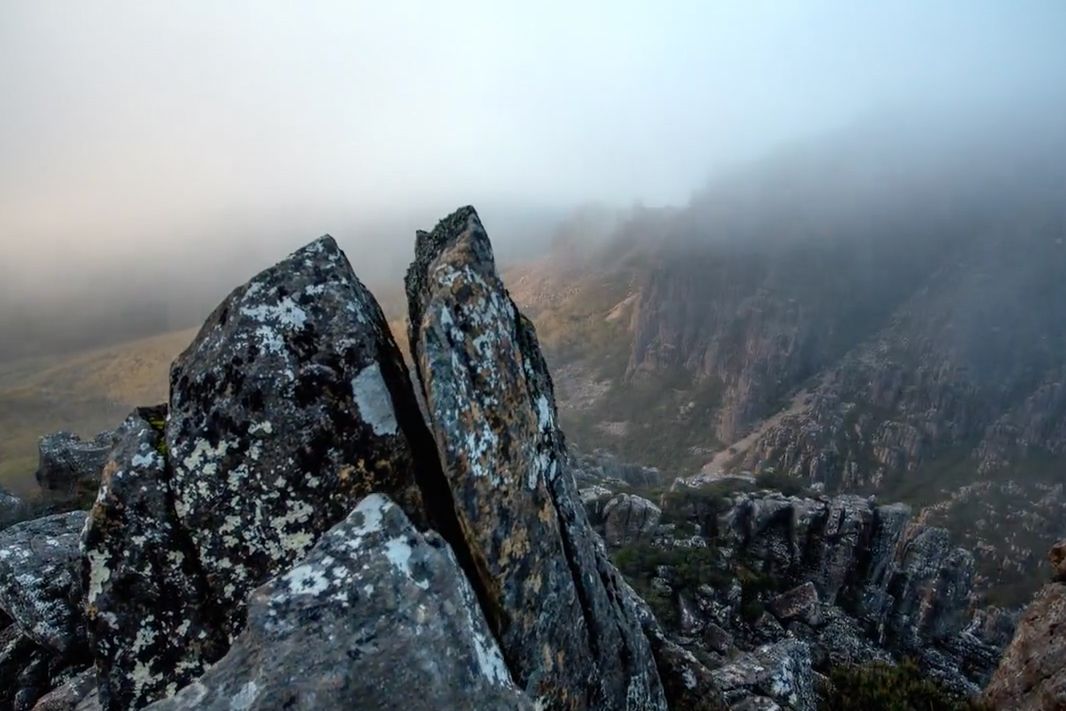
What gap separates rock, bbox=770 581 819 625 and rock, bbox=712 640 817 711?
3252cm

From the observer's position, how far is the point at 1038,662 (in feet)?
51.4

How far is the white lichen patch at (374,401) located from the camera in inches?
352

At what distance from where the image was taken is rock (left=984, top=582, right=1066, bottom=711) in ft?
46.4

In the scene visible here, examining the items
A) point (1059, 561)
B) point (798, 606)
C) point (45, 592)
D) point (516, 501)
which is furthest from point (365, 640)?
point (798, 606)

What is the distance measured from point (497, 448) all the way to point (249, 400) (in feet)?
12.1

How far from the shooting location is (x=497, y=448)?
8.42 metres

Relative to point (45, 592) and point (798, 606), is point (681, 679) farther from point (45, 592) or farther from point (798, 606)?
point (798, 606)

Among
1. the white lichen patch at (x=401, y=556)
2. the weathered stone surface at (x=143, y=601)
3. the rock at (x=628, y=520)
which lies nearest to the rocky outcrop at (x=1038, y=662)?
the white lichen patch at (x=401, y=556)

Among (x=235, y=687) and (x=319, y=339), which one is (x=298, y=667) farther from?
(x=319, y=339)

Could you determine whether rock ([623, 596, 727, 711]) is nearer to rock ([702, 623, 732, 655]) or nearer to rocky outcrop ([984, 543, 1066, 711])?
rocky outcrop ([984, 543, 1066, 711])

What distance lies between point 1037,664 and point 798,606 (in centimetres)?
3330

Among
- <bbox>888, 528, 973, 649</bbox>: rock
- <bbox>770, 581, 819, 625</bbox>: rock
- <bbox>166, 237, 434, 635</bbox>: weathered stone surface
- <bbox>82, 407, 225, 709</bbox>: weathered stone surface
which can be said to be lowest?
<bbox>888, 528, 973, 649</bbox>: rock

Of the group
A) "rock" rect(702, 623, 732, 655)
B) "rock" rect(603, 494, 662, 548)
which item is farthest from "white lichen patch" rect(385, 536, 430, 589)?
"rock" rect(603, 494, 662, 548)

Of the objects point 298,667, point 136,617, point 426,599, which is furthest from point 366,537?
point 136,617
